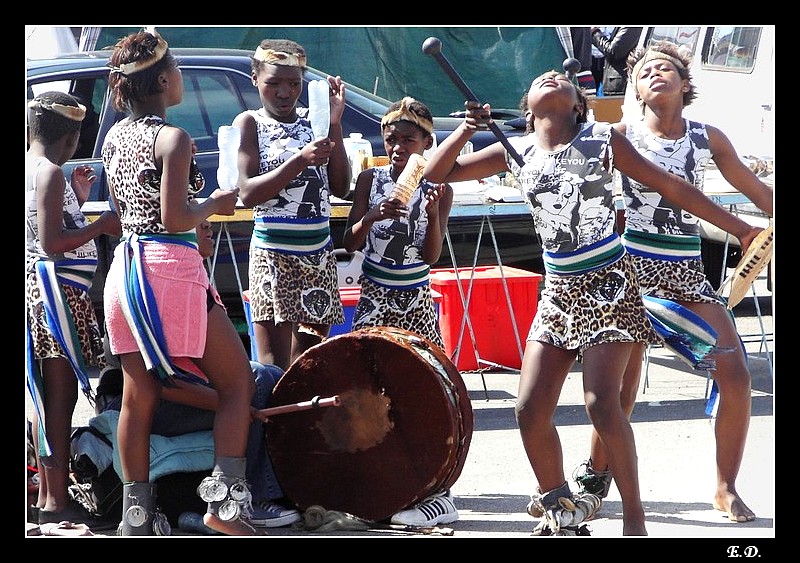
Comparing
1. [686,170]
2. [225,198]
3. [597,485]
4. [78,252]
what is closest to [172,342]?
[225,198]

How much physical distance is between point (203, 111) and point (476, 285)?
205cm

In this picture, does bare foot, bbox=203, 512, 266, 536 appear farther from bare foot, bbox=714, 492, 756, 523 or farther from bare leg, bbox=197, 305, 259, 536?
bare foot, bbox=714, 492, 756, 523

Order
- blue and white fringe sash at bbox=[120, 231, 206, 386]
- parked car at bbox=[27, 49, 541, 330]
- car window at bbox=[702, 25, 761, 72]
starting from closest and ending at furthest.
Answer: blue and white fringe sash at bbox=[120, 231, 206, 386]
parked car at bbox=[27, 49, 541, 330]
car window at bbox=[702, 25, 761, 72]

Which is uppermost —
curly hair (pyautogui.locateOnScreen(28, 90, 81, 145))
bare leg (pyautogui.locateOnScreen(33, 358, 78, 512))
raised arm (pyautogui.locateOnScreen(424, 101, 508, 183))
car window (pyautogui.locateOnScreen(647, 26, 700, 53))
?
car window (pyautogui.locateOnScreen(647, 26, 700, 53))

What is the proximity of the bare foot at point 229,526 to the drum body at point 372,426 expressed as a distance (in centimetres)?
42

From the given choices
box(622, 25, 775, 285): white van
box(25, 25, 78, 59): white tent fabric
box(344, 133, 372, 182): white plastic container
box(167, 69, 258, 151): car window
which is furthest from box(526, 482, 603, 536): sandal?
box(622, 25, 775, 285): white van

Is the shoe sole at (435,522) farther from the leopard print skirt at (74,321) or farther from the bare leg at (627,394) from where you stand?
the leopard print skirt at (74,321)

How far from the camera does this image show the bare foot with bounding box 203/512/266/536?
3.84m

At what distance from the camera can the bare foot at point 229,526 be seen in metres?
3.84

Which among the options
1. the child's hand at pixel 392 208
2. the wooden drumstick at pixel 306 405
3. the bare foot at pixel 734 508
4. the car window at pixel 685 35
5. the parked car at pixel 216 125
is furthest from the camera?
the car window at pixel 685 35

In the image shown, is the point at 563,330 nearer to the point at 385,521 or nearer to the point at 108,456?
the point at 385,521

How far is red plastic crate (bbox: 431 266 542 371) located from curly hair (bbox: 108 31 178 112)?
3.30m

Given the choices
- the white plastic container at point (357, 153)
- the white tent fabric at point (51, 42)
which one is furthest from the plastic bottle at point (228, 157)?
the white tent fabric at point (51, 42)

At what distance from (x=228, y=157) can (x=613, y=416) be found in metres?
1.68
